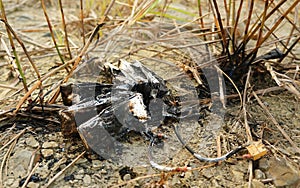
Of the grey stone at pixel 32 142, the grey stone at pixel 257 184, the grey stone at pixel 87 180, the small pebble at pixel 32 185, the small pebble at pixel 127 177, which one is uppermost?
the grey stone at pixel 32 142

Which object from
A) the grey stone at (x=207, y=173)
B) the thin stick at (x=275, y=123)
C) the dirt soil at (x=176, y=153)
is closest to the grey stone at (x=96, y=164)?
the dirt soil at (x=176, y=153)

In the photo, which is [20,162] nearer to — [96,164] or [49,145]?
[49,145]

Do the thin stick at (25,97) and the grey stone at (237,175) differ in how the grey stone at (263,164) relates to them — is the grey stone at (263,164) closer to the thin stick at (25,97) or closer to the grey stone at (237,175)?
the grey stone at (237,175)

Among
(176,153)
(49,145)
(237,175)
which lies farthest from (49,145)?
(237,175)

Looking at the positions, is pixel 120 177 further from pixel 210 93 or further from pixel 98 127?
pixel 210 93

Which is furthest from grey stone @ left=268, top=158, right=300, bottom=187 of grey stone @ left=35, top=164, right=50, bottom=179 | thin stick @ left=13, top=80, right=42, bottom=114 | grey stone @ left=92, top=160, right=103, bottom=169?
thin stick @ left=13, top=80, right=42, bottom=114

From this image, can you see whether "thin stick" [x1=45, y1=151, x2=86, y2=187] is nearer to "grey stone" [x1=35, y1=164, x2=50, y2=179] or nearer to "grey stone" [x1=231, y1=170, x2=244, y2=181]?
"grey stone" [x1=35, y1=164, x2=50, y2=179]

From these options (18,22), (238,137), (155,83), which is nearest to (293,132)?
(238,137)

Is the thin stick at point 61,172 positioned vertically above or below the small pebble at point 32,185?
above
